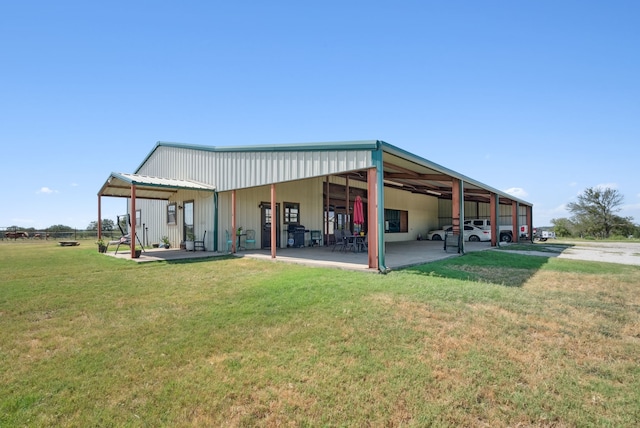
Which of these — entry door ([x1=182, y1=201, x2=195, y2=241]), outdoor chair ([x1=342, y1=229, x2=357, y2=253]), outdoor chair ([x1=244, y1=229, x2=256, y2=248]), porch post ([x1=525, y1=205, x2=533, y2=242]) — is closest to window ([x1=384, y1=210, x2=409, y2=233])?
outdoor chair ([x1=342, y1=229, x2=357, y2=253])

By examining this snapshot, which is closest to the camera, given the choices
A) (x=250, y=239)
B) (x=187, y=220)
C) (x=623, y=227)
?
(x=250, y=239)

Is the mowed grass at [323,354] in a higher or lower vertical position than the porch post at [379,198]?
lower

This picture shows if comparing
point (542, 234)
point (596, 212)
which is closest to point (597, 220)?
point (596, 212)

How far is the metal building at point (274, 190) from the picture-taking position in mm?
7512

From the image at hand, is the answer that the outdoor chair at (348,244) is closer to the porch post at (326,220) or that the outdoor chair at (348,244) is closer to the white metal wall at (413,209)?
the porch post at (326,220)

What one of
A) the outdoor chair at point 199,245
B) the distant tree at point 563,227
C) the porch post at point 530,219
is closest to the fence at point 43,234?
the outdoor chair at point 199,245

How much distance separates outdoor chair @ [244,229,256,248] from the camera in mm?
12368

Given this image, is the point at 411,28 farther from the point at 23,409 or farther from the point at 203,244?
the point at 23,409

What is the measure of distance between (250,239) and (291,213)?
2333 millimetres

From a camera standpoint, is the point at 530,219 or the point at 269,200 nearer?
the point at 269,200

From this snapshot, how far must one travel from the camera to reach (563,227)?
33375mm

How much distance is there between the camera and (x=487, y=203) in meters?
22.5

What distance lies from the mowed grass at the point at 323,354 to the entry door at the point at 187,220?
302 inches

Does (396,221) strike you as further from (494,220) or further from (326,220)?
(326,220)
